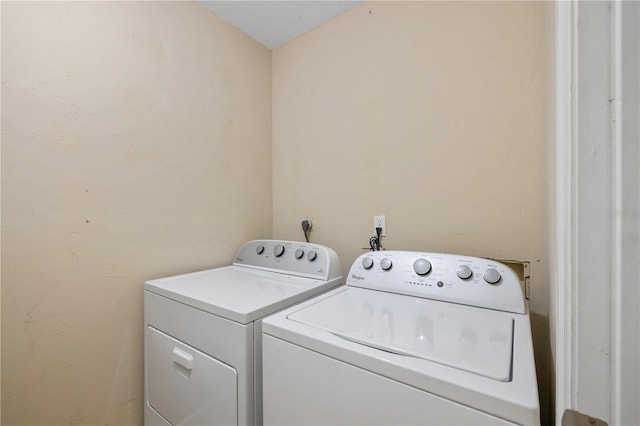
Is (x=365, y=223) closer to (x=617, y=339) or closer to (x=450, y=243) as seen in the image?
(x=450, y=243)

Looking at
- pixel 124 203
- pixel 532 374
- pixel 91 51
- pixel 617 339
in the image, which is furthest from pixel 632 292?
pixel 91 51

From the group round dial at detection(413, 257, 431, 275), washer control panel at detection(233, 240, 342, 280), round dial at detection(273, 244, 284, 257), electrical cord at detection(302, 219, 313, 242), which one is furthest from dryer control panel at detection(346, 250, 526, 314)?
electrical cord at detection(302, 219, 313, 242)

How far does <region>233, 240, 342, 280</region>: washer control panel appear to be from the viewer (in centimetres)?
129

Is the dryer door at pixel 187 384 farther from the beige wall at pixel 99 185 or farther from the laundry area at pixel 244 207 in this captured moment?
the beige wall at pixel 99 185

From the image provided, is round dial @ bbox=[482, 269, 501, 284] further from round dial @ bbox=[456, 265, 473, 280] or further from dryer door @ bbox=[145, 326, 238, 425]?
dryer door @ bbox=[145, 326, 238, 425]

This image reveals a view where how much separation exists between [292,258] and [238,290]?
37 cm

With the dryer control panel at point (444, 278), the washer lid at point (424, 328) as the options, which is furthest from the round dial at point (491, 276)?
the washer lid at point (424, 328)

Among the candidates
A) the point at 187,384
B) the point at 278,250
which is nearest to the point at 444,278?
the point at 278,250

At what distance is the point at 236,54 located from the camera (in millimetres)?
1674

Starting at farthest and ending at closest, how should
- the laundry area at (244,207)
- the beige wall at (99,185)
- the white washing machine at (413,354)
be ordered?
the beige wall at (99,185) → the laundry area at (244,207) → the white washing machine at (413,354)

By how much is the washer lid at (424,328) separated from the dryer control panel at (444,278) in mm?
36

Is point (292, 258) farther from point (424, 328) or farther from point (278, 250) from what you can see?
point (424, 328)

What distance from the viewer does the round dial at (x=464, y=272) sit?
3.17 feet

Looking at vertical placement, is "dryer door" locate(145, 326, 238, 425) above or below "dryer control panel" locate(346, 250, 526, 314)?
below
